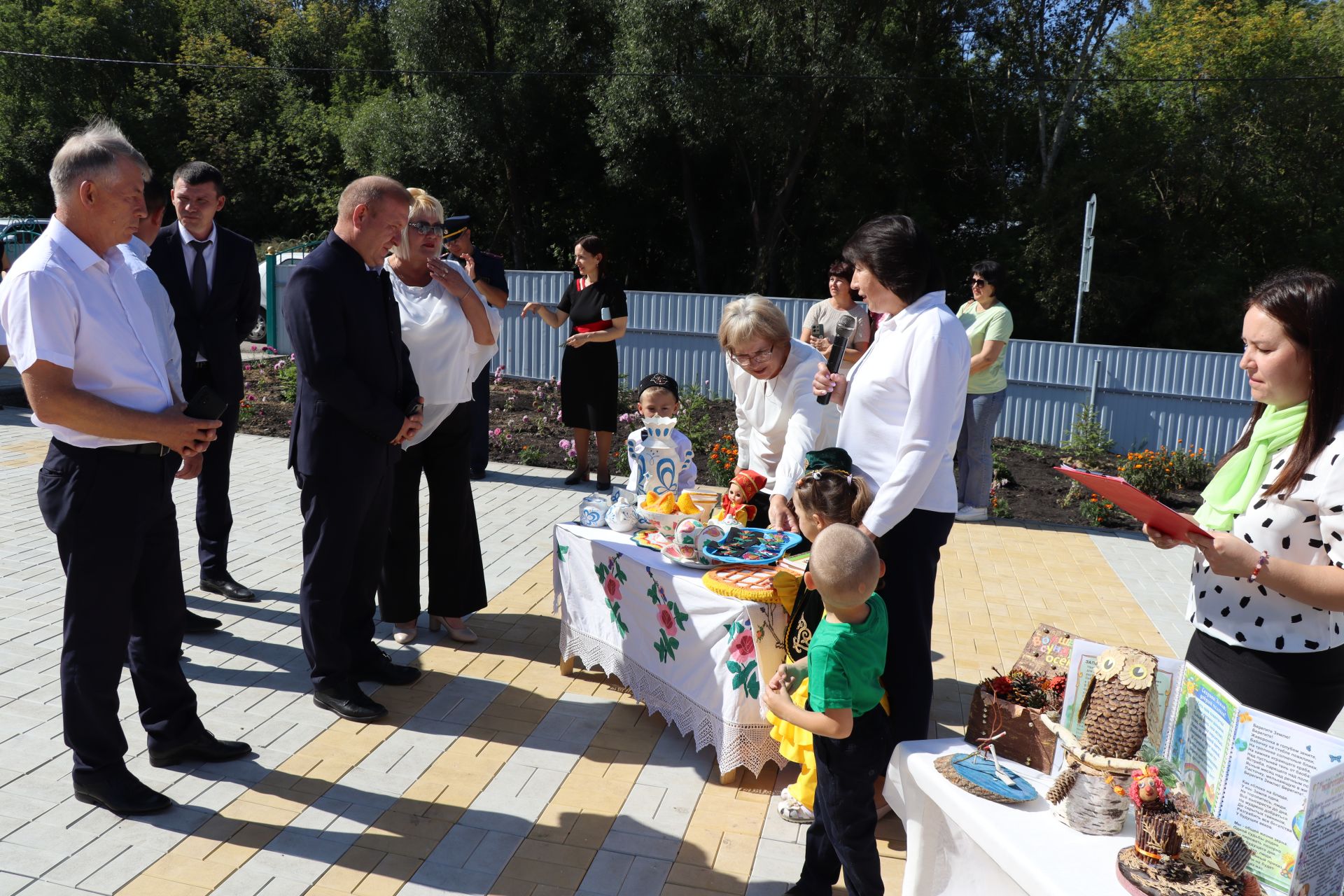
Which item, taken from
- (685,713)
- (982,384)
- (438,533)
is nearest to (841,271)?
(982,384)

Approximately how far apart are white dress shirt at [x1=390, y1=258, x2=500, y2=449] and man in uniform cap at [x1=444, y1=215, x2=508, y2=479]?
51.0 inches

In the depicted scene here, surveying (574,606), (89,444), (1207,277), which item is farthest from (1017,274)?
(89,444)

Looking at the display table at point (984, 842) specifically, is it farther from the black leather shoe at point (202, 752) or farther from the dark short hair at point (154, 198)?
the dark short hair at point (154, 198)

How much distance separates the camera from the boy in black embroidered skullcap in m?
4.29

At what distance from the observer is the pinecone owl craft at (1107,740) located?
2012 mm

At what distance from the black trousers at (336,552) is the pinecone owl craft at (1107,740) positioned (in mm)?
2745

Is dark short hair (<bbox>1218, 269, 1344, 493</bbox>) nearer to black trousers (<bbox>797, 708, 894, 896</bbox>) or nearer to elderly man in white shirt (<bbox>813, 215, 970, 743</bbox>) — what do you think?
elderly man in white shirt (<bbox>813, 215, 970, 743</bbox>)

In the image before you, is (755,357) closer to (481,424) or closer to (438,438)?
(438,438)

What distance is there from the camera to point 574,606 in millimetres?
4430

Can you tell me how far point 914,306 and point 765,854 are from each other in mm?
1848

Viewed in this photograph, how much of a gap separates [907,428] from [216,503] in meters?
3.96

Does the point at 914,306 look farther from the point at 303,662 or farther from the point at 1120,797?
the point at 303,662

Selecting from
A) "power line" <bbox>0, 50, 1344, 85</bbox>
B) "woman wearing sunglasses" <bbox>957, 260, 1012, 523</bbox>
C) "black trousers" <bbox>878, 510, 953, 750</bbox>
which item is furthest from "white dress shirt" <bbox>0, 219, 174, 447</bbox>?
"power line" <bbox>0, 50, 1344, 85</bbox>

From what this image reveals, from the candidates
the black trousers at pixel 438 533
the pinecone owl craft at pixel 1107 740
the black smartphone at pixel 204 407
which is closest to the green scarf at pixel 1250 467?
the pinecone owl craft at pixel 1107 740
